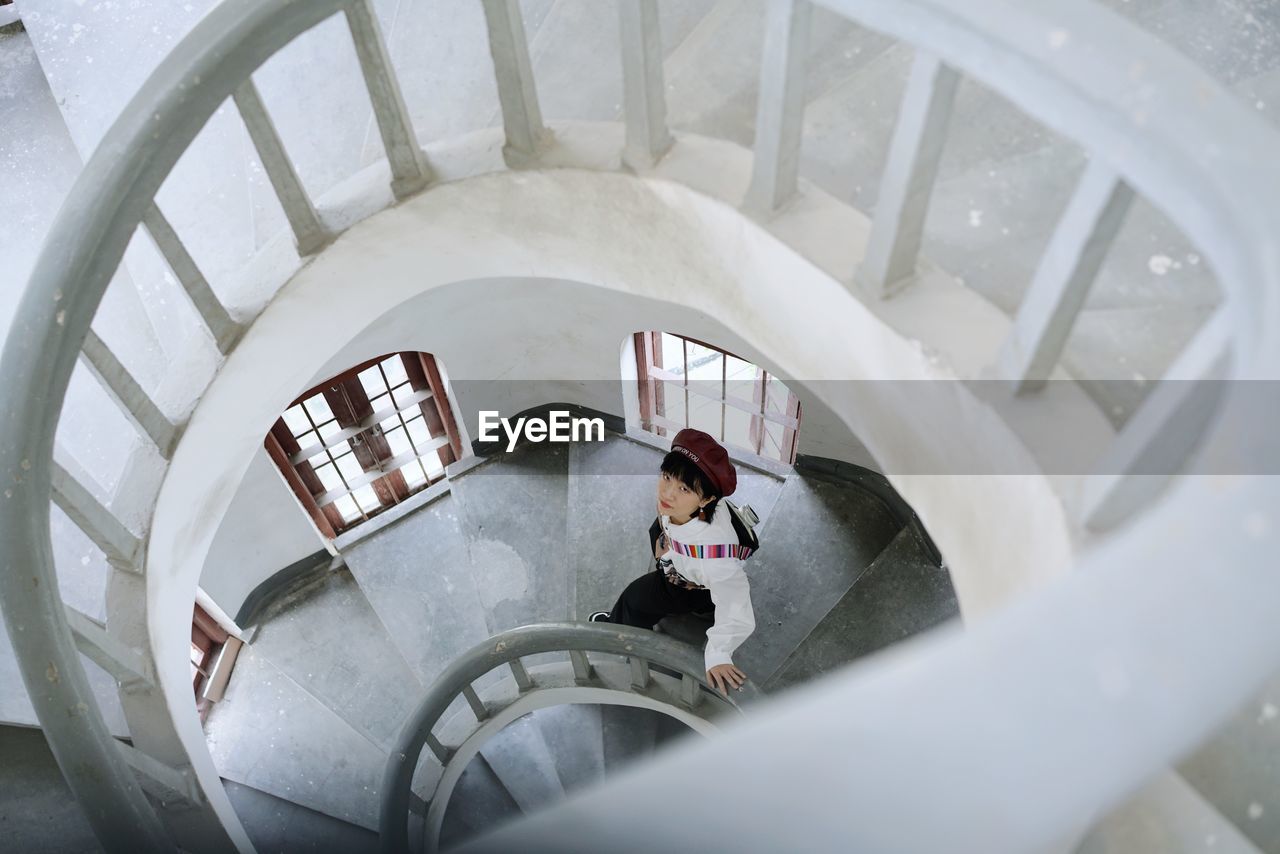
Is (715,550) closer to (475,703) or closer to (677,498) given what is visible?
(677,498)

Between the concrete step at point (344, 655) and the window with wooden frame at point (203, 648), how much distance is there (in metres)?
0.26

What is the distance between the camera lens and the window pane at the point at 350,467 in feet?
20.4

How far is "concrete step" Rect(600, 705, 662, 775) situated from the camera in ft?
19.5

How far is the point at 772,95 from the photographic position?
1784 millimetres

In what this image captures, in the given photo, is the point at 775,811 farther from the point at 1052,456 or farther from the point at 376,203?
the point at 376,203

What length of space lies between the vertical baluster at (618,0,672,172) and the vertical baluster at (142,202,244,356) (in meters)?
1.04

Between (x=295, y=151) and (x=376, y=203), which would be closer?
(x=376, y=203)

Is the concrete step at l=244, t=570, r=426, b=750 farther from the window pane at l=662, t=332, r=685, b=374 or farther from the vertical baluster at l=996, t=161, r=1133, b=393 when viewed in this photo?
the vertical baluster at l=996, t=161, r=1133, b=393

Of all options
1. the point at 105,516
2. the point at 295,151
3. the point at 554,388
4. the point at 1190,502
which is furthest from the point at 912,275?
the point at 554,388

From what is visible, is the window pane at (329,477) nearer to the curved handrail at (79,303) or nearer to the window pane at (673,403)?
the window pane at (673,403)

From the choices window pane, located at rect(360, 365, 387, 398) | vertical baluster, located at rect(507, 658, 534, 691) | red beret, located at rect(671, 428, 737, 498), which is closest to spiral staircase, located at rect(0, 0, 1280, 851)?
red beret, located at rect(671, 428, 737, 498)

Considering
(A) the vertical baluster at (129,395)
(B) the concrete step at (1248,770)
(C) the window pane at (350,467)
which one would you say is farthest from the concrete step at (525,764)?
(B) the concrete step at (1248,770)

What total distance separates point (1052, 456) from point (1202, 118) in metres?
0.63

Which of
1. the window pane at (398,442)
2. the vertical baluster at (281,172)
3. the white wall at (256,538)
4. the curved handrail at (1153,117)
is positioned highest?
the window pane at (398,442)
